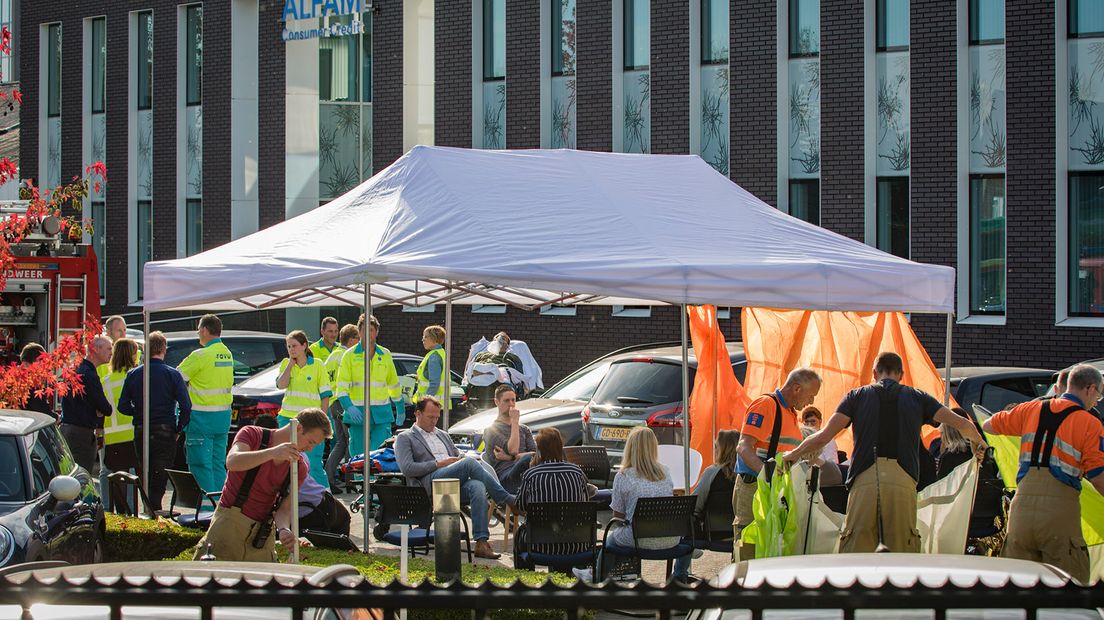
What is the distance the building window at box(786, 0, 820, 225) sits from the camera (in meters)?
21.0

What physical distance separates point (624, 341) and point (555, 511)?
1396 centimetres

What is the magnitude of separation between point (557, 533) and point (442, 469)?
5.93 ft

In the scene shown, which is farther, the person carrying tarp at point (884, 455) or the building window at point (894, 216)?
the building window at point (894, 216)

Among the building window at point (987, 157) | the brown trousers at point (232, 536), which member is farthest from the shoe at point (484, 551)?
the building window at point (987, 157)

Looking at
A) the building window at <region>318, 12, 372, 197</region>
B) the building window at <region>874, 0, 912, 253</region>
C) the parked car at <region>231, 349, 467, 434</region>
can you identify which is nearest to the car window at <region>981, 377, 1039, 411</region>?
the parked car at <region>231, 349, 467, 434</region>

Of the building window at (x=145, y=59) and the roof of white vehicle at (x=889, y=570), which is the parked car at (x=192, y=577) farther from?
the building window at (x=145, y=59)

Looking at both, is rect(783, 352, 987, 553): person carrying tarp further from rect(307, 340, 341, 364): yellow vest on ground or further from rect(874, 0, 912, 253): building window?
rect(874, 0, 912, 253): building window

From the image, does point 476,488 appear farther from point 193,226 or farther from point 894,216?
point 193,226

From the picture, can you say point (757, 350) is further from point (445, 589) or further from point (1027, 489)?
point (445, 589)

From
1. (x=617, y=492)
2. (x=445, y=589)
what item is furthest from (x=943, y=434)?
(x=445, y=589)

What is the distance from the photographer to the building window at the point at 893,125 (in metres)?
20.2

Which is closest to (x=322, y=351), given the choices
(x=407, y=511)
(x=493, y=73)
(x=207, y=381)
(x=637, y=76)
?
(x=207, y=381)

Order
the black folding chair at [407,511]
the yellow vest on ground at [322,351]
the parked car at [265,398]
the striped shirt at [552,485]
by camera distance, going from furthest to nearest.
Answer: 1. the parked car at [265,398]
2. the yellow vest on ground at [322,351]
3. the black folding chair at [407,511]
4. the striped shirt at [552,485]

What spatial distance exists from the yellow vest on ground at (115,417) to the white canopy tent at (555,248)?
283 cm
